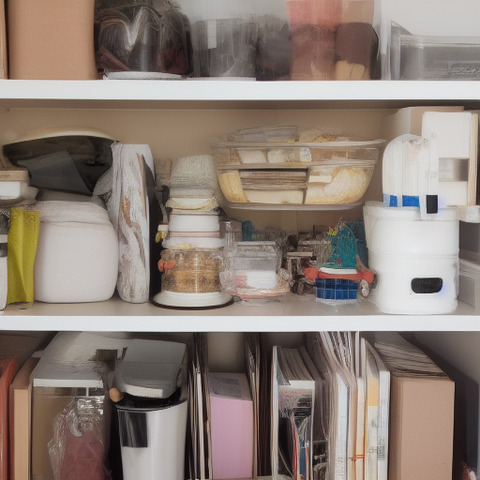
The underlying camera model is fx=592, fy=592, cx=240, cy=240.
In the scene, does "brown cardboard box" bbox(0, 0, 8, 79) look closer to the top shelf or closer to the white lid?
the top shelf

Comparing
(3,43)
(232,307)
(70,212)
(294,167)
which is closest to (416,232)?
(294,167)

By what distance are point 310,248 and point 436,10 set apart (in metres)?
0.49

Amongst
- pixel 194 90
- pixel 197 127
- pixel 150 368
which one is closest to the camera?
pixel 194 90

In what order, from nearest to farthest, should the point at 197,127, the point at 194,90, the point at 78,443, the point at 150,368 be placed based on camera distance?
the point at 194,90
the point at 78,443
the point at 150,368
the point at 197,127

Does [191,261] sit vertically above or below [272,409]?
above

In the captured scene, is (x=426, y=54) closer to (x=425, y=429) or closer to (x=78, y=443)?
(x=425, y=429)

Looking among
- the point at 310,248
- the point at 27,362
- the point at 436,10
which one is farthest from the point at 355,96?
the point at 27,362

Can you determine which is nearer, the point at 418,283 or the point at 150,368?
the point at 418,283

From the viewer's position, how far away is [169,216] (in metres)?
1.09

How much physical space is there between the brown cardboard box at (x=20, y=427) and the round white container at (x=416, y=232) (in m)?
0.66

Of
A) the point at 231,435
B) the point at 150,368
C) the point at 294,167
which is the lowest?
the point at 231,435

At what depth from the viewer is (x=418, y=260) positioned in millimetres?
977

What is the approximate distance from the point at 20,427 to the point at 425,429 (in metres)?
0.69

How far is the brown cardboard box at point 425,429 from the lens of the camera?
3.26 feet
